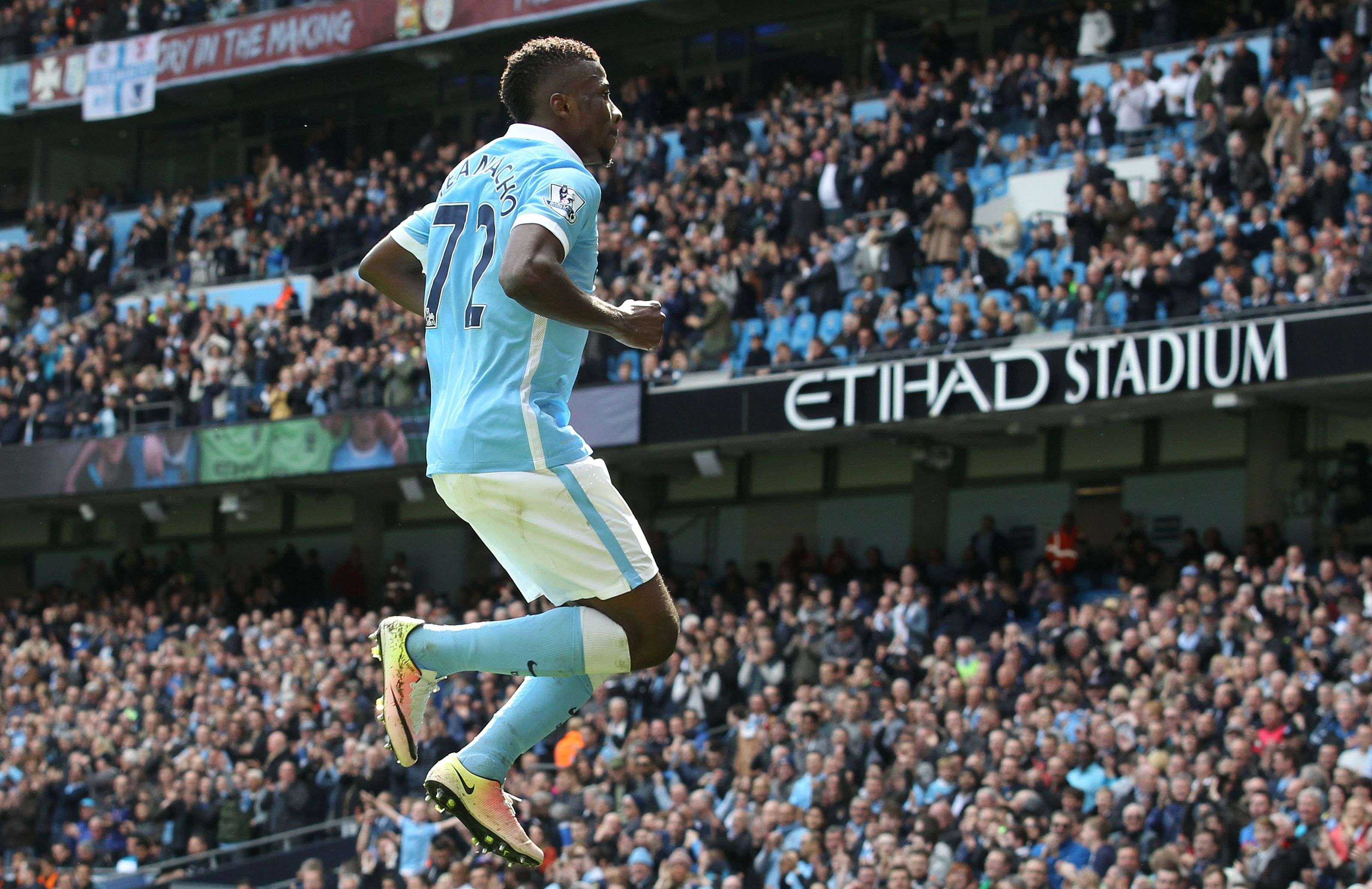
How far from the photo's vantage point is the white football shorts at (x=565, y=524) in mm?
4672

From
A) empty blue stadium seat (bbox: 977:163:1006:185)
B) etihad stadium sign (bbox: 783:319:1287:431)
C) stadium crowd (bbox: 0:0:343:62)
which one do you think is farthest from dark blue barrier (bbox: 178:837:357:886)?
stadium crowd (bbox: 0:0:343:62)

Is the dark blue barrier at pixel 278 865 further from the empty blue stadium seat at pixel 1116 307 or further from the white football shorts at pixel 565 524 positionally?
the white football shorts at pixel 565 524

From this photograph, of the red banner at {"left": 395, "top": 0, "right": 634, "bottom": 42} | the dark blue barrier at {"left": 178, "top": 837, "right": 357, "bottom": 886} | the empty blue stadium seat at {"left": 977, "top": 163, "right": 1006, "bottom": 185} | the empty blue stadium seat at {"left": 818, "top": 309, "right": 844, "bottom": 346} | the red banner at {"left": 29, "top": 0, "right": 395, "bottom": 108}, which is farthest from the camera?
the red banner at {"left": 29, "top": 0, "right": 395, "bottom": 108}

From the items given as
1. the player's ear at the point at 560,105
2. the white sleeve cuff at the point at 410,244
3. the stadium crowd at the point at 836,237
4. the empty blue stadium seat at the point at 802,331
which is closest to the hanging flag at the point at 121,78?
the stadium crowd at the point at 836,237

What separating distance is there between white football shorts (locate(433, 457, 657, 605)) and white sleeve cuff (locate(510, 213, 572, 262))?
0.55 m

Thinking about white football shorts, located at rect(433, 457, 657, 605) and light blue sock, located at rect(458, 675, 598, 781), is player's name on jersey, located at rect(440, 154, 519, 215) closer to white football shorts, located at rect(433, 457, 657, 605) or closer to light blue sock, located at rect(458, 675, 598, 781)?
white football shorts, located at rect(433, 457, 657, 605)

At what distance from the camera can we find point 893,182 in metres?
22.3

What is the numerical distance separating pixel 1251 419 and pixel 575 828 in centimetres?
948

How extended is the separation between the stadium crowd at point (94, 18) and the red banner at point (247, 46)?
0.36m

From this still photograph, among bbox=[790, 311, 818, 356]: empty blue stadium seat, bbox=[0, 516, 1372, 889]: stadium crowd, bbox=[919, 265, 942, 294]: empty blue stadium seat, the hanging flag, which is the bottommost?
bbox=[0, 516, 1372, 889]: stadium crowd

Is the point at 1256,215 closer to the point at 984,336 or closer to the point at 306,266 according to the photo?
the point at 984,336

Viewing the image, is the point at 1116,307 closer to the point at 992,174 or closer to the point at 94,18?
the point at 992,174

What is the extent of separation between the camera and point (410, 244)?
5.08 meters

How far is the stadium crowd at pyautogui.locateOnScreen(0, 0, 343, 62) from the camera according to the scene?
1265 inches
